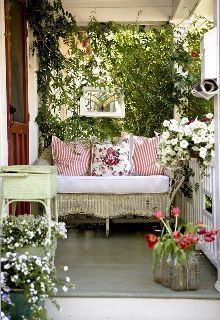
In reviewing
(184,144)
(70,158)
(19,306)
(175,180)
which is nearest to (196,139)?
(184,144)

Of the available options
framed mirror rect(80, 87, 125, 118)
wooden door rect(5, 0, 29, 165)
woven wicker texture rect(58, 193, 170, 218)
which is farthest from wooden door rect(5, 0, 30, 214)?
framed mirror rect(80, 87, 125, 118)

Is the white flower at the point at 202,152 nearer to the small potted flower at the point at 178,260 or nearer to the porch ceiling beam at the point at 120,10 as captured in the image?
the small potted flower at the point at 178,260

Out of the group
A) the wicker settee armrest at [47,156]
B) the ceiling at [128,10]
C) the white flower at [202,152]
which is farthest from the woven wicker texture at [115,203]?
the ceiling at [128,10]

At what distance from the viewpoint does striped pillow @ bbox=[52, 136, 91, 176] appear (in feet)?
17.7

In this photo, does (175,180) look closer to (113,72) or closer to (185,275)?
(113,72)

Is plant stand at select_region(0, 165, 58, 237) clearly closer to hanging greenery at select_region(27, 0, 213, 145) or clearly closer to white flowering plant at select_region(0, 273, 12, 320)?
white flowering plant at select_region(0, 273, 12, 320)

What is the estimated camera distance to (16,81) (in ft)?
14.9

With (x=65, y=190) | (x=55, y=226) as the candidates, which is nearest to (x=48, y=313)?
(x=55, y=226)

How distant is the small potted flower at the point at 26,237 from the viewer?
126 inches

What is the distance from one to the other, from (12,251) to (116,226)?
2.49 meters

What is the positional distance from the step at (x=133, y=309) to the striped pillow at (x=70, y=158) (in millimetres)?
2456

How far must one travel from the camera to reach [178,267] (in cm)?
309

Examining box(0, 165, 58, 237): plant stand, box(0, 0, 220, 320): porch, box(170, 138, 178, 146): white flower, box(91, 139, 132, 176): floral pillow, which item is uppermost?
box(170, 138, 178, 146): white flower

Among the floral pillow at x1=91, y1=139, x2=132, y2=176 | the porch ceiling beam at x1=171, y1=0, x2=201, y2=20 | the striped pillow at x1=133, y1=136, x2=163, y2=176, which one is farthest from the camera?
the striped pillow at x1=133, y1=136, x2=163, y2=176
